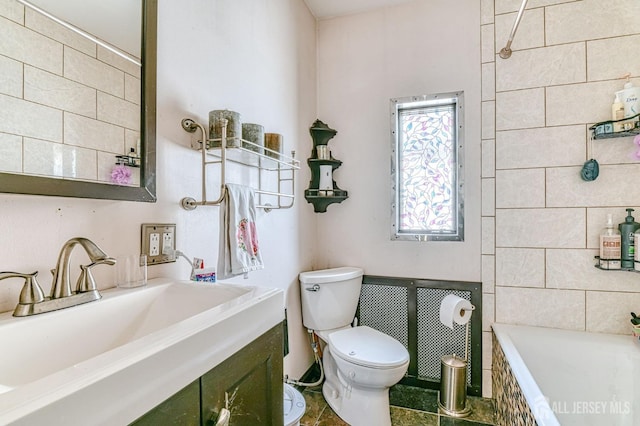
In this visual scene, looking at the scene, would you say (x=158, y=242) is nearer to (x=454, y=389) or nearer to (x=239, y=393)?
(x=239, y=393)

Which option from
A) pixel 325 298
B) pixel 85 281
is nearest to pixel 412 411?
pixel 325 298

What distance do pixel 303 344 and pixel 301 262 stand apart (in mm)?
532

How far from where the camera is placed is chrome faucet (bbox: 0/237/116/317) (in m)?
0.64

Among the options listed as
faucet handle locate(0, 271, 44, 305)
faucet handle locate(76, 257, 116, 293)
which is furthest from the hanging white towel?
faucet handle locate(0, 271, 44, 305)

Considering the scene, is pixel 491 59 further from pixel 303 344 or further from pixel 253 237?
pixel 303 344

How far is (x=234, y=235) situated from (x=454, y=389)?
162 centimetres

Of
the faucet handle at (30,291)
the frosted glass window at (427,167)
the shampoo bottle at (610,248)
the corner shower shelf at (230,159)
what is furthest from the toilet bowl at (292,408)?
the shampoo bottle at (610,248)

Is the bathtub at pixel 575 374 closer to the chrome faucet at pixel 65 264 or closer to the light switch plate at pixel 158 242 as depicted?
the light switch plate at pixel 158 242

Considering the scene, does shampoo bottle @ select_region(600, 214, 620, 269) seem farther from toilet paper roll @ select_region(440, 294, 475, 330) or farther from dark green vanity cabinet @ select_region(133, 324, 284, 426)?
dark green vanity cabinet @ select_region(133, 324, 284, 426)

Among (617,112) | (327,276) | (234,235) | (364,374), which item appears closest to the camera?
(234,235)

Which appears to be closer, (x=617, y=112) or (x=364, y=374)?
(x=364, y=374)

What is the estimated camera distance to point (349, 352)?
5.53 ft

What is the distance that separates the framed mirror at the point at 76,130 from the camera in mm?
672

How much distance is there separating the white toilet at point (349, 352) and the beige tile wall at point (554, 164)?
741 mm
